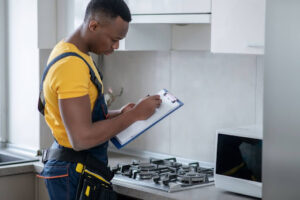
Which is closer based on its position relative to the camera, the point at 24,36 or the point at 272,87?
the point at 272,87

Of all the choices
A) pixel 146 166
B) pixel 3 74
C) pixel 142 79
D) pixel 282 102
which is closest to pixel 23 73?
pixel 3 74

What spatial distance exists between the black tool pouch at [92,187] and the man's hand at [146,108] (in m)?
0.28

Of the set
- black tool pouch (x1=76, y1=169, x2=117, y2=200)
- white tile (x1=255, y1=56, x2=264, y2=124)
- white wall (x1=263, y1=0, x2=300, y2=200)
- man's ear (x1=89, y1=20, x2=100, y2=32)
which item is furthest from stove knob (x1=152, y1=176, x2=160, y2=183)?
white wall (x1=263, y1=0, x2=300, y2=200)

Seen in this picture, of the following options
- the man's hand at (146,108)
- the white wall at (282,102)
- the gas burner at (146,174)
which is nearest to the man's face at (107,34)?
the man's hand at (146,108)

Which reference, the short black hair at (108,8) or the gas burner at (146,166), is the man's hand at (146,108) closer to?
the short black hair at (108,8)

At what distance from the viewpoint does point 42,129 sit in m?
3.11

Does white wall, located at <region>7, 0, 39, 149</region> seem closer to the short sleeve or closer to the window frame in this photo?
the window frame

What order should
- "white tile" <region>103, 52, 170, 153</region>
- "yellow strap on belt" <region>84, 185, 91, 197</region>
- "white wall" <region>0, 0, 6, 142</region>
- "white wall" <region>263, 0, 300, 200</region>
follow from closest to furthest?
"white wall" <region>263, 0, 300, 200</region> < "yellow strap on belt" <region>84, 185, 91, 197</region> < "white tile" <region>103, 52, 170, 153</region> < "white wall" <region>0, 0, 6, 142</region>

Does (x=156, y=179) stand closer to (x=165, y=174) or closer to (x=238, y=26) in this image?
(x=165, y=174)

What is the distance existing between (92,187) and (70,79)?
0.45 meters

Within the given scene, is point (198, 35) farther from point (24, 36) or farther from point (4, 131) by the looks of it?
point (4, 131)

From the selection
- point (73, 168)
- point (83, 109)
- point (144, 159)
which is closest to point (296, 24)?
point (83, 109)

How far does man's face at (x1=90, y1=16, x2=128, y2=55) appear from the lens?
1920 mm

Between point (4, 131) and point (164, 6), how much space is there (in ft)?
4.73
